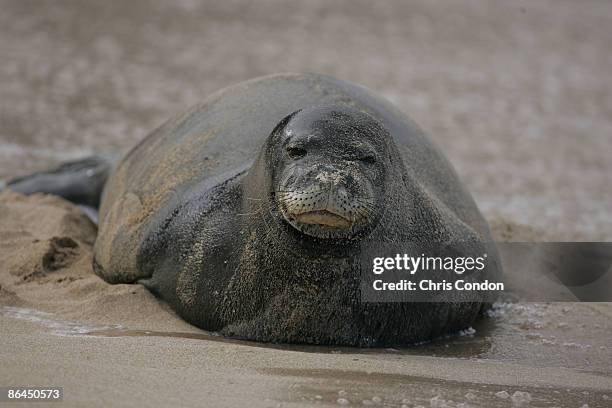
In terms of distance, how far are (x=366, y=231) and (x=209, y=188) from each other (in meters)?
0.98

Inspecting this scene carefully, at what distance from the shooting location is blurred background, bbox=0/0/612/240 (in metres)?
9.63

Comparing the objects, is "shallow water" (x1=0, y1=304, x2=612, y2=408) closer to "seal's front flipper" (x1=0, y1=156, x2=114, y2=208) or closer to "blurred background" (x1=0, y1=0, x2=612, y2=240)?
"seal's front flipper" (x1=0, y1=156, x2=114, y2=208)

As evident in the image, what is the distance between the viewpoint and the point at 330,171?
4.25 metres

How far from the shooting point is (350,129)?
15.0ft

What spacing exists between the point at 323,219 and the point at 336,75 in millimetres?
9427

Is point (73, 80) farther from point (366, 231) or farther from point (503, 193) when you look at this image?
point (366, 231)

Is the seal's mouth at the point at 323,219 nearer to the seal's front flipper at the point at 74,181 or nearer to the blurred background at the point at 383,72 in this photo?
the seal's front flipper at the point at 74,181

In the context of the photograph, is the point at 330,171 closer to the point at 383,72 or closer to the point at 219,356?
the point at 219,356

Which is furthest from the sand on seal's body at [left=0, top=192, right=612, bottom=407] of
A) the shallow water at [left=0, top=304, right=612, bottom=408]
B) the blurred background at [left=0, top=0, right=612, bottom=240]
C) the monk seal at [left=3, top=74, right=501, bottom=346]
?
the blurred background at [left=0, top=0, right=612, bottom=240]

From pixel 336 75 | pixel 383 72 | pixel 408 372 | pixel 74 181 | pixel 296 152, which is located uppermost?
pixel 383 72

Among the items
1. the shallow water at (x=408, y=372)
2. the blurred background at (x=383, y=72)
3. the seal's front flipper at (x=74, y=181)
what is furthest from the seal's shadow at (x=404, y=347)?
the blurred background at (x=383, y=72)

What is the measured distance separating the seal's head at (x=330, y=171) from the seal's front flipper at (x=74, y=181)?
9.01 ft

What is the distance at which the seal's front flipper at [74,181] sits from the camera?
7121mm

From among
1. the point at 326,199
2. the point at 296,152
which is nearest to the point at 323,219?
the point at 326,199
